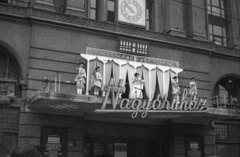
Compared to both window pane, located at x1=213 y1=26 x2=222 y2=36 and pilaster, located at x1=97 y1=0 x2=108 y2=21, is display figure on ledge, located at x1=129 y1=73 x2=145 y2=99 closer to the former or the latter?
pilaster, located at x1=97 y1=0 x2=108 y2=21

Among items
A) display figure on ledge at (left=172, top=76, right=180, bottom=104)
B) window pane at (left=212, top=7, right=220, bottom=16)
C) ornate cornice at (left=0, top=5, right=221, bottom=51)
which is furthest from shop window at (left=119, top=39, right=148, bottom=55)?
window pane at (left=212, top=7, right=220, bottom=16)

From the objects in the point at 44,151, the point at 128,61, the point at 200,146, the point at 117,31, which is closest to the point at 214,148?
the point at 200,146

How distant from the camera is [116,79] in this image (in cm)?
2131

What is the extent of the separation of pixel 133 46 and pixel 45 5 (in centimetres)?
616

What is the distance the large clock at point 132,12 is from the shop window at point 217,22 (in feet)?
22.1

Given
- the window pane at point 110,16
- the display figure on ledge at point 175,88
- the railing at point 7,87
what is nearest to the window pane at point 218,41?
the display figure on ledge at point 175,88

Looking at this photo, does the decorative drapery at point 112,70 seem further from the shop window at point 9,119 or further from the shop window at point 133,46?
the shop window at point 9,119

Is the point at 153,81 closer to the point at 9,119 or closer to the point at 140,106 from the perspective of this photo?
the point at 140,106

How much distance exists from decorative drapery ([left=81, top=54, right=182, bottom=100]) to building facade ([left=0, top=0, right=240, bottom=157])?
65 millimetres

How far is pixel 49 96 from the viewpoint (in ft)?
54.2

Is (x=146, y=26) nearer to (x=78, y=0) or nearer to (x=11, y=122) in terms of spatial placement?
(x=78, y=0)

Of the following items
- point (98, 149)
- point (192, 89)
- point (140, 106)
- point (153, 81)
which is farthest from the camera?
point (192, 89)

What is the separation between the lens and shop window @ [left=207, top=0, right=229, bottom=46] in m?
27.9

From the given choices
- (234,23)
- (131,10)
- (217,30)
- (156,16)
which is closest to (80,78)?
(131,10)
